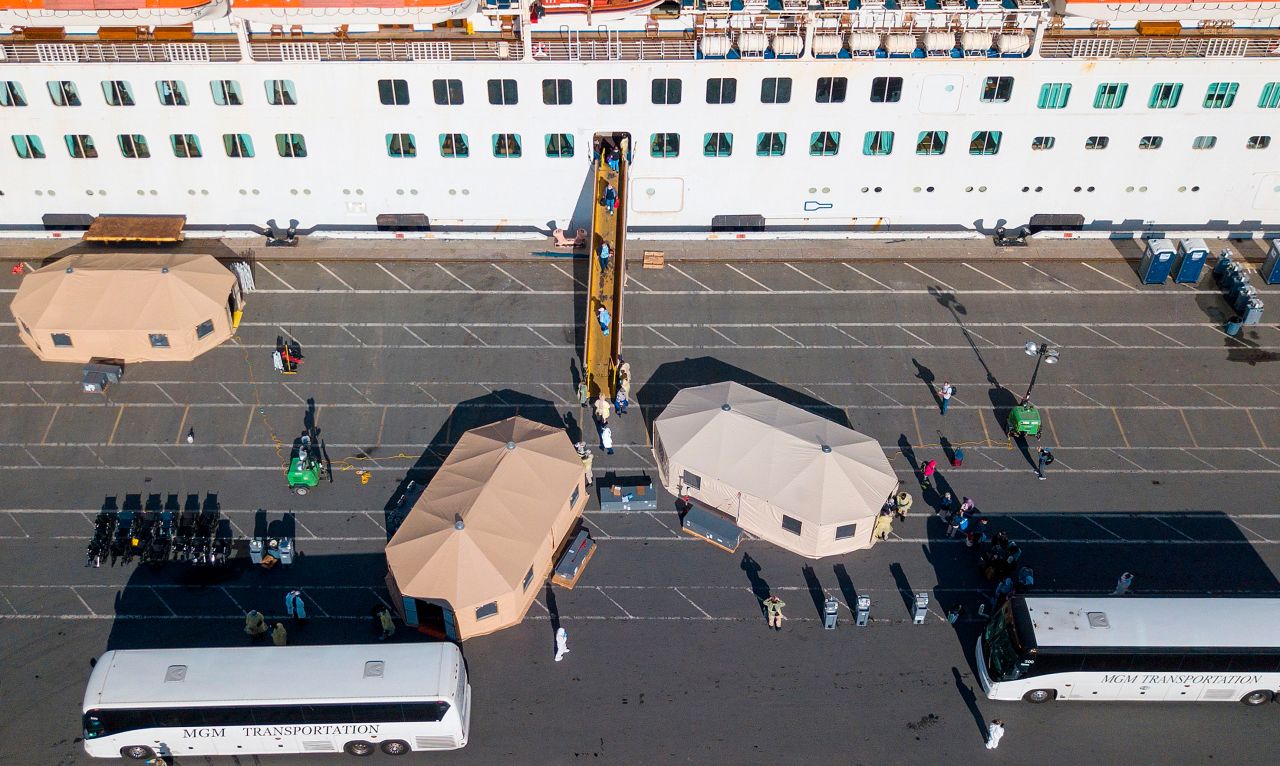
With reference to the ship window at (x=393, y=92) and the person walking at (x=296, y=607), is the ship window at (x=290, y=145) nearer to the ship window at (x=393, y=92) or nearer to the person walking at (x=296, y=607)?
the ship window at (x=393, y=92)

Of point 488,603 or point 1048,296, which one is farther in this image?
point 1048,296

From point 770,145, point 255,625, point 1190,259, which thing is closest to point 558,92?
point 770,145

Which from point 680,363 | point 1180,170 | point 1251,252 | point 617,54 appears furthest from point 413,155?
point 1251,252

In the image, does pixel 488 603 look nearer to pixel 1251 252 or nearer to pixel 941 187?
pixel 941 187

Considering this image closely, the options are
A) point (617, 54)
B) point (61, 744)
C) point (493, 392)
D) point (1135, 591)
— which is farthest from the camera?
point (617, 54)

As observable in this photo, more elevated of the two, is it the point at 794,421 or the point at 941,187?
the point at 941,187

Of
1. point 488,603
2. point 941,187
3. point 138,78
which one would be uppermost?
point 138,78
